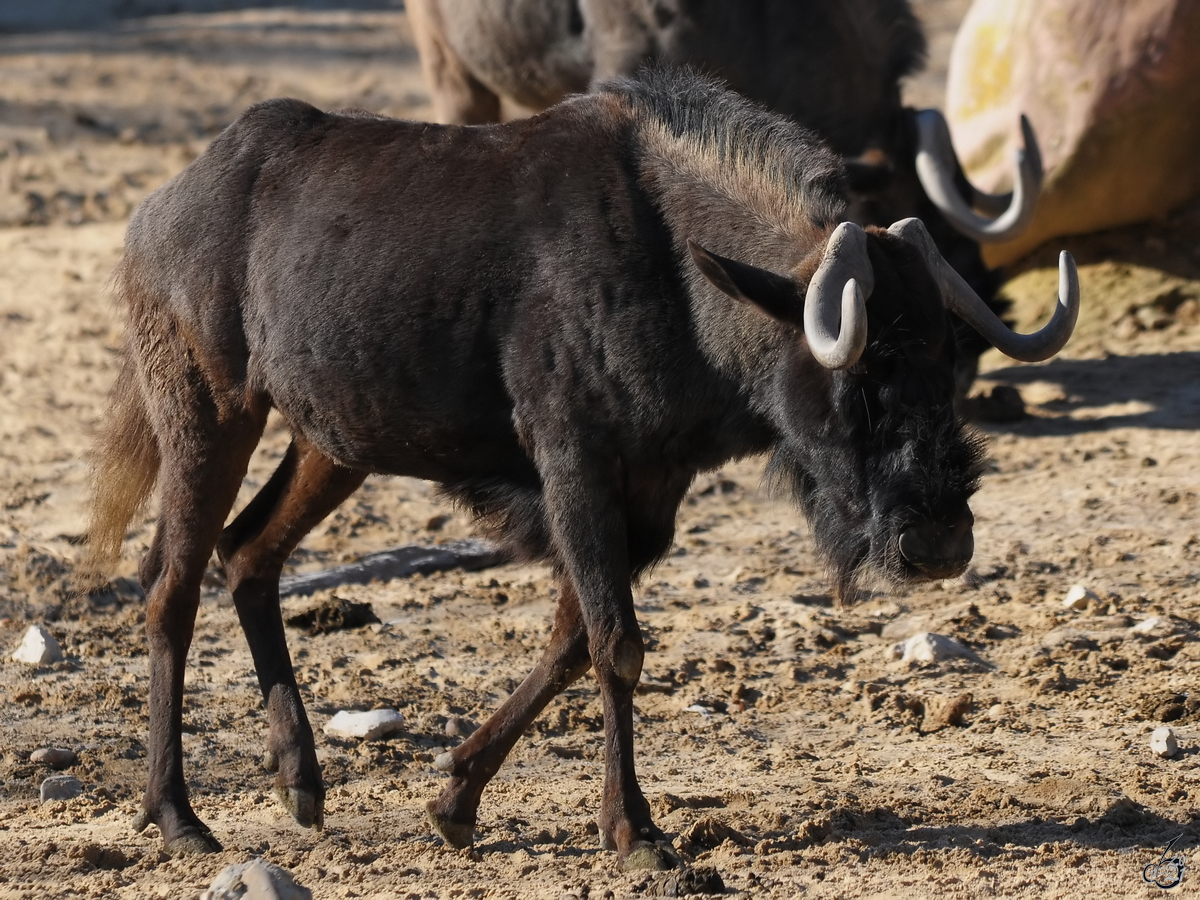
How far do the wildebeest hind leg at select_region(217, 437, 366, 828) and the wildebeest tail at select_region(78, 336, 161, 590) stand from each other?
365mm

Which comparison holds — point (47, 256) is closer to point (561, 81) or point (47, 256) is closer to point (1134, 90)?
point (561, 81)

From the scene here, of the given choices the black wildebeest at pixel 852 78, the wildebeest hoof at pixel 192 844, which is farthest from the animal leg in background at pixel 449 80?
the wildebeest hoof at pixel 192 844

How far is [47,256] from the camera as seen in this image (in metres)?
10.7

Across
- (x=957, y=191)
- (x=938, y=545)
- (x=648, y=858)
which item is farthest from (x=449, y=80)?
(x=648, y=858)

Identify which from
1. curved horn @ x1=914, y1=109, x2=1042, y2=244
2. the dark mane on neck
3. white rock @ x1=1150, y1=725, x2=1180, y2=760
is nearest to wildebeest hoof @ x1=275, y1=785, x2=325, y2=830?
the dark mane on neck

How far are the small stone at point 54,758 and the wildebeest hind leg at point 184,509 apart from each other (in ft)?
1.54

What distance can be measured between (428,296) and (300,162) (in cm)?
72

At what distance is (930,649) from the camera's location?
233 inches

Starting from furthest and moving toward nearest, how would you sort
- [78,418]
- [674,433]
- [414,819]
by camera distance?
[78,418] → [414,819] → [674,433]

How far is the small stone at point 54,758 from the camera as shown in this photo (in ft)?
16.9

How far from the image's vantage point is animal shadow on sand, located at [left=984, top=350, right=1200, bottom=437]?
8.31m

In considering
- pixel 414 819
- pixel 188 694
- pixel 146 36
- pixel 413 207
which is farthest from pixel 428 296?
pixel 146 36

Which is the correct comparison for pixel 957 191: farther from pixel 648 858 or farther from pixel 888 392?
pixel 648 858

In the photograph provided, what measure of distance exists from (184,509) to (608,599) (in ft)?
4.59
